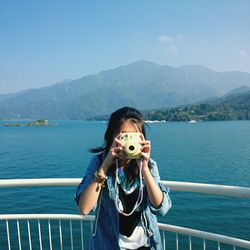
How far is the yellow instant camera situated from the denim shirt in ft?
0.63

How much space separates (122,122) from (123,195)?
0.40 meters

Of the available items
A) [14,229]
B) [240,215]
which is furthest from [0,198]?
[240,215]

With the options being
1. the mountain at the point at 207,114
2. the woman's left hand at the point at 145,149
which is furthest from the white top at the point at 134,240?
the mountain at the point at 207,114

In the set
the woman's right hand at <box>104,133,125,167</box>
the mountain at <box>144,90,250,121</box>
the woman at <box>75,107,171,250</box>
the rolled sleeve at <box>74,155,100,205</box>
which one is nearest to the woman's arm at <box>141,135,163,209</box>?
the woman at <box>75,107,171,250</box>

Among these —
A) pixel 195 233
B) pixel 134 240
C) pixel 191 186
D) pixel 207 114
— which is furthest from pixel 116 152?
pixel 207 114

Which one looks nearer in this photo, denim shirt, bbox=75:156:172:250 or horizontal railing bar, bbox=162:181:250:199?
denim shirt, bbox=75:156:172:250

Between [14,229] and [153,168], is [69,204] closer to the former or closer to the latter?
[14,229]

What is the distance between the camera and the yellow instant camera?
5.11 feet

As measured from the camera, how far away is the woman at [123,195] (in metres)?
1.62

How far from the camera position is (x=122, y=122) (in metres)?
1.73

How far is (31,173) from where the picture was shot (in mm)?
25234

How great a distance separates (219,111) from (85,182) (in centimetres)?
14547

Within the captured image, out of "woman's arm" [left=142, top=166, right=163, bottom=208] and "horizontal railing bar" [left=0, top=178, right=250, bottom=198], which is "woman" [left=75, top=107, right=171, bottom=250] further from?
"horizontal railing bar" [left=0, top=178, right=250, bottom=198]

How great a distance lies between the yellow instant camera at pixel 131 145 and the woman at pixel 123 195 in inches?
0.5
